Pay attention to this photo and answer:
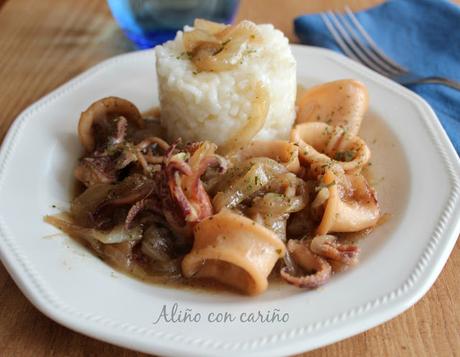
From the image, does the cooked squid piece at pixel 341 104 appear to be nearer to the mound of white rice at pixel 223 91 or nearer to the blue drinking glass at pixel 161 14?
the mound of white rice at pixel 223 91

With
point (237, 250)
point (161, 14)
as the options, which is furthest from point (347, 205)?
point (161, 14)

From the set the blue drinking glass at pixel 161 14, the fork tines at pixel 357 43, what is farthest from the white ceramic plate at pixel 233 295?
the blue drinking glass at pixel 161 14

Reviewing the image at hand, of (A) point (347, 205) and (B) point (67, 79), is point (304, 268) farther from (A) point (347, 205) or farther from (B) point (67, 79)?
(B) point (67, 79)

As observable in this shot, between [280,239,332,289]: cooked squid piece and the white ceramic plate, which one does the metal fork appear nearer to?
the white ceramic plate

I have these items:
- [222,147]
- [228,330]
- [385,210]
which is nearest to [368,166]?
[385,210]

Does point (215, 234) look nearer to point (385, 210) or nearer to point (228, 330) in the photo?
point (228, 330)

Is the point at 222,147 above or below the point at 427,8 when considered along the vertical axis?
below

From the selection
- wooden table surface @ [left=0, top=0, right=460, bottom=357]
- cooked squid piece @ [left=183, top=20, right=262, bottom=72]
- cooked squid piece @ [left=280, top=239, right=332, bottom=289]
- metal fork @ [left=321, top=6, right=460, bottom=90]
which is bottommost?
wooden table surface @ [left=0, top=0, right=460, bottom=357]

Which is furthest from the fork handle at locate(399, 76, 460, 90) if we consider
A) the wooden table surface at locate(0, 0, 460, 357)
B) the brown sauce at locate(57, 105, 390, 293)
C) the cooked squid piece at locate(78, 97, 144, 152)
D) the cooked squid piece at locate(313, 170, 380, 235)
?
the cooked squid piece at locate(78, 97, 144, 152)
